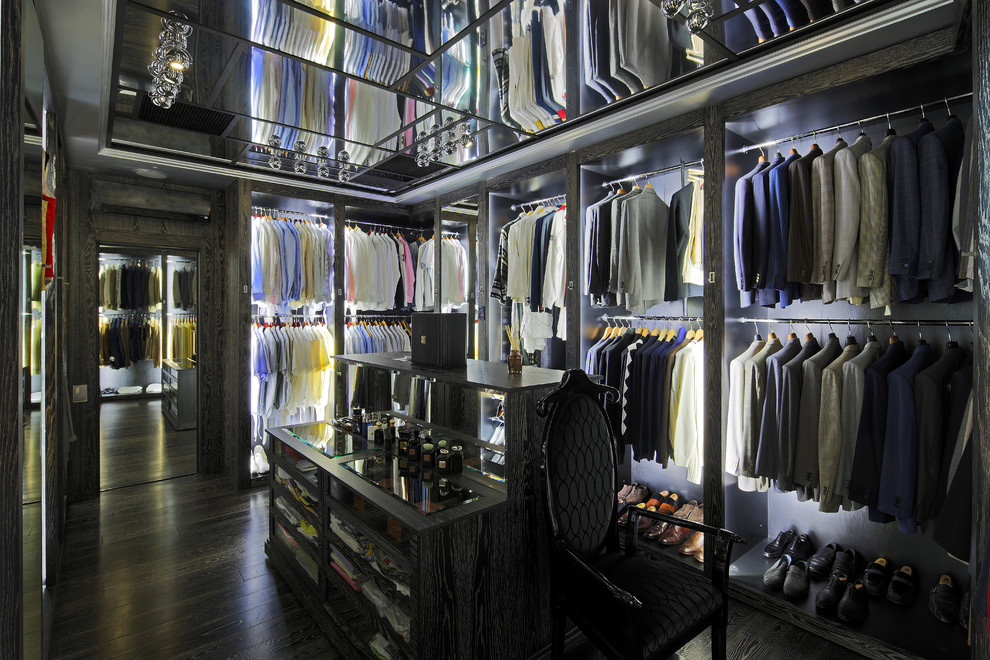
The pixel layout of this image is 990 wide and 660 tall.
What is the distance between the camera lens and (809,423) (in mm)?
2369

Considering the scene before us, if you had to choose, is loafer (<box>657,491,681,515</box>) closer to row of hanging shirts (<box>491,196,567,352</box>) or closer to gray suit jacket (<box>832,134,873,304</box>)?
row of hanging shirts (<box>491,196,567,352</box>)

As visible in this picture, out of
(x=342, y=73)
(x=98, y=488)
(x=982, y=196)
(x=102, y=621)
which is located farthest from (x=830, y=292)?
(x=98, y=488)

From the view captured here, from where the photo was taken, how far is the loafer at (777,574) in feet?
8.25

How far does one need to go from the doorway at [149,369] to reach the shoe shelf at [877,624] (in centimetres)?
444

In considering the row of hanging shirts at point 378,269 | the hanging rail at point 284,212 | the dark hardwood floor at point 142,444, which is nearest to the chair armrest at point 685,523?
the row of hanging shirts at point 378,269

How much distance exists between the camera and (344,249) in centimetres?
466

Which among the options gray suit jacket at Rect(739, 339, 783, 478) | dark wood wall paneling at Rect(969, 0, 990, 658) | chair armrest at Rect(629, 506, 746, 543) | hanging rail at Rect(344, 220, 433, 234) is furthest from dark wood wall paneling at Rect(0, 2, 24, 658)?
hanging rail at Rect(344, 220, 433, 234)

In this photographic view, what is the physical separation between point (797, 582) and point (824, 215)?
1762 millimetres

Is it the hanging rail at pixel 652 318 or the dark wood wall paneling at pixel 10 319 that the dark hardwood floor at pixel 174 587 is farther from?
the hanging rail at pixel 652 318

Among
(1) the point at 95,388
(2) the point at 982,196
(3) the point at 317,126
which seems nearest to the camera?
(2) the point at 982,196

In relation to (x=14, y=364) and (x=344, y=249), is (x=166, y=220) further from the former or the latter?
(x=14, y=364)

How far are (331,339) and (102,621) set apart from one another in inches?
106

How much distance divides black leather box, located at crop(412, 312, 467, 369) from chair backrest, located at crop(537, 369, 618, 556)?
2.10 feet

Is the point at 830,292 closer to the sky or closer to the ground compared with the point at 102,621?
closer to the sky
